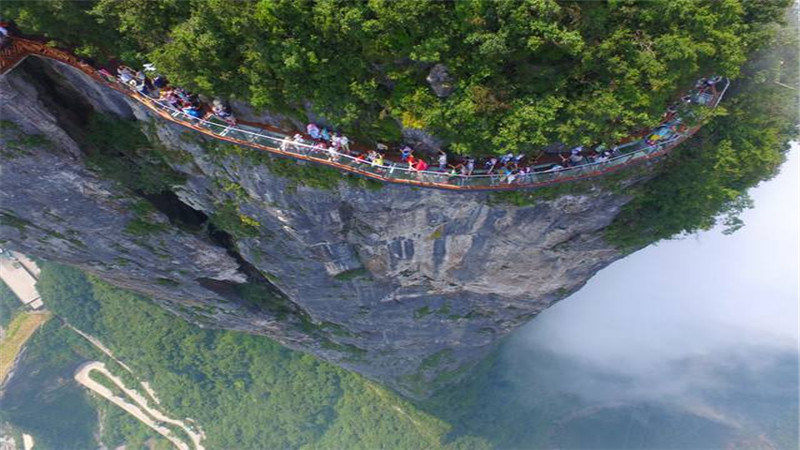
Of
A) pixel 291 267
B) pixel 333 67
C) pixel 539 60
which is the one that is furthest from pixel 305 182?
pixel 539 60

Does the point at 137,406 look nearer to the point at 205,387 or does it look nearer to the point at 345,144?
the point at 205,387

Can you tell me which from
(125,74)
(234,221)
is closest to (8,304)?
(234,221)

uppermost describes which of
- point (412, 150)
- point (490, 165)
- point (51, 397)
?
point (490, 165)

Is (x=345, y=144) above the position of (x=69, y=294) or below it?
above

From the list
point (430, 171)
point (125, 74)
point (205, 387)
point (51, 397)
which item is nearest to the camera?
point (125, 74)

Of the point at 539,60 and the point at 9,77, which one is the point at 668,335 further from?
the point at 9,77
